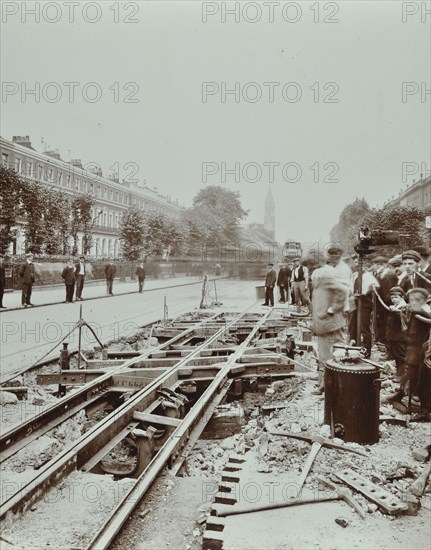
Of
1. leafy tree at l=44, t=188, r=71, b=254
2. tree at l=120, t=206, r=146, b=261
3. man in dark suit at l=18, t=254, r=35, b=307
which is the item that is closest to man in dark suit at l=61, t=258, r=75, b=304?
man in dark suit at l=18, t=254, r=35, b=307

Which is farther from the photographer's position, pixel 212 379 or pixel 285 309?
pixel 285 309

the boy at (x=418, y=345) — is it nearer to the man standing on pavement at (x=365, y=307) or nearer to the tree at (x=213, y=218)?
the man standing on pavement at (x=365, y=307)

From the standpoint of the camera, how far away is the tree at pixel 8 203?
966 inches

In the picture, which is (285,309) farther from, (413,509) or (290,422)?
(413,509)

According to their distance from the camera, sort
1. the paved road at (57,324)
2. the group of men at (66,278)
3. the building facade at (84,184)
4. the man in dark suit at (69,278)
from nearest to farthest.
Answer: the paved road at (57,324) < the group of men at (66,278) < the man in dark suit at (69,278) < the building facade at (84,184)

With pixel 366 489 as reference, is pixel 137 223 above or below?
above

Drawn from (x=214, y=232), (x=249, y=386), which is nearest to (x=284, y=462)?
(x=249, y=386)

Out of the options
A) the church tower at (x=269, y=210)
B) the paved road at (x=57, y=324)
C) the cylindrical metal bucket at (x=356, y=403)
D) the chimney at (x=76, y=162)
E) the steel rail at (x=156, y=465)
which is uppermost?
the church tower at (x=269, y=210)

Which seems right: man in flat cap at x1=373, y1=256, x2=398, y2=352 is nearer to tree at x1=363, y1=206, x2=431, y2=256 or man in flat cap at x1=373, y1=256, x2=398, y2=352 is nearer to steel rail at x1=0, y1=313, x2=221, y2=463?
steel rail at x1=0, y1=313, x2=221, y2=463

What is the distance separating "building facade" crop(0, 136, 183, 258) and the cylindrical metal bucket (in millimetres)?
31697

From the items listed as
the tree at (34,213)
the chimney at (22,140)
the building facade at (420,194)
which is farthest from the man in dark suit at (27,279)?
the building facade at (420,194)

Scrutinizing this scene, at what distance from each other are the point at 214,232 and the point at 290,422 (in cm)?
5735

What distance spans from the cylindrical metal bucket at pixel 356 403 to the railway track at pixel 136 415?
1.55 metres

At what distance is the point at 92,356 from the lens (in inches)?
409
